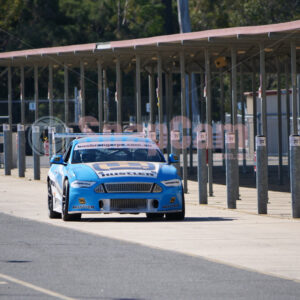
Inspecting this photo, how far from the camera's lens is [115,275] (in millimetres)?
10594

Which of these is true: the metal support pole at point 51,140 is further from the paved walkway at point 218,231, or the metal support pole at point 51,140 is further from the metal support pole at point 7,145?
the paved walkway at point 218,231

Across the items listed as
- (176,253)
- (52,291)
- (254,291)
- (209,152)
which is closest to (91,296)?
(52,291)

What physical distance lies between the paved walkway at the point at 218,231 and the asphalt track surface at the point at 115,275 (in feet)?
1.58

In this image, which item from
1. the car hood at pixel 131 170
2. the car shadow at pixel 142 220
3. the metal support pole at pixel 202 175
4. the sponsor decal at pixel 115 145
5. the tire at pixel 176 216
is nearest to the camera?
the car hood at pixel 131 170

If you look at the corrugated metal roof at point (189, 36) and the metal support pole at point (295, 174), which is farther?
the corrugated metal roof at point (189, 36)

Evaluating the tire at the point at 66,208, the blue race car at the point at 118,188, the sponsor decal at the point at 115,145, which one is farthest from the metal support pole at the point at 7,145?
the tire at the point at 66,208

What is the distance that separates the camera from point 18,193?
81.2 feet

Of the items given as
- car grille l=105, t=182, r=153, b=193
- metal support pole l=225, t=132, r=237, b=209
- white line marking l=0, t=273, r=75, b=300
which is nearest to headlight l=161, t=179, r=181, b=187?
car grille l=105, t=182, r=153, b=193

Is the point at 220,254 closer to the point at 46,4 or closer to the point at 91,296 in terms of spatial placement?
the point at 91,296

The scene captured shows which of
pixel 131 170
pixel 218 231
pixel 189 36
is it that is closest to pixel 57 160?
pixel 131 170

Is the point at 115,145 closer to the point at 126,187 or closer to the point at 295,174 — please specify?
the point at 126,187

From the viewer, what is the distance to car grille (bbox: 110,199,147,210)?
16312 mm

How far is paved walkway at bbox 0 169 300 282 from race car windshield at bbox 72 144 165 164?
3.39 ft

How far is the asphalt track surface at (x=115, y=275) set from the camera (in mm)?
9430
